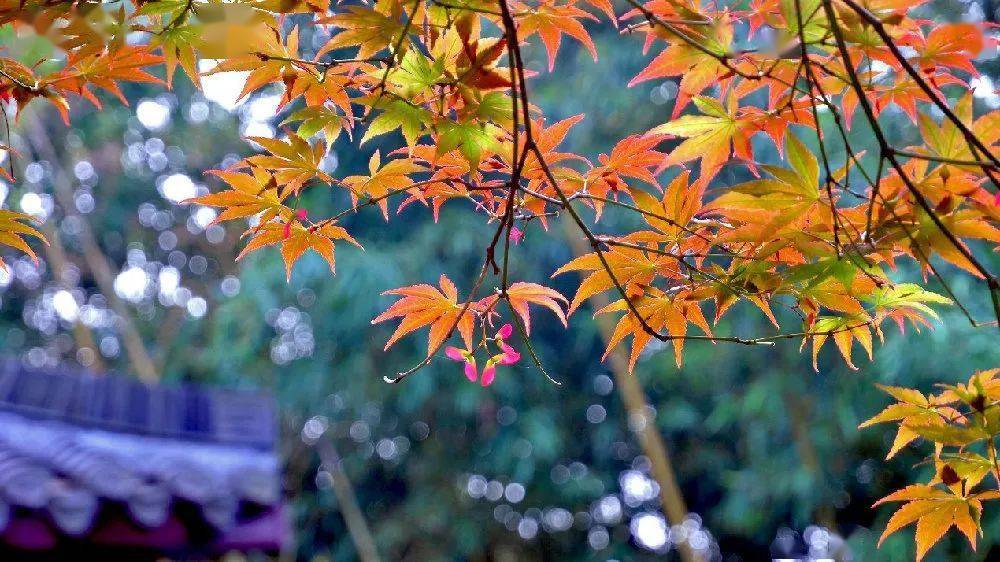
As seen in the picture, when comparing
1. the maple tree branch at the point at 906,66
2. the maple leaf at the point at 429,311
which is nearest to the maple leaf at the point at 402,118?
the maple leaf at the point at 429,311

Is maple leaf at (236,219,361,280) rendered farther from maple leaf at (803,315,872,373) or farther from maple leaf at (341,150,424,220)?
maple leaf at (803,315,872,373)

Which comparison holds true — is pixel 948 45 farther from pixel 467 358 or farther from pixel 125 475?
pixel 125 475

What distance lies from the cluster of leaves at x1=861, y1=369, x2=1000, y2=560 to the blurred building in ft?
2.84

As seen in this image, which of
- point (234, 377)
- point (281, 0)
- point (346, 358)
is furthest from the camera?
point (234, 377)

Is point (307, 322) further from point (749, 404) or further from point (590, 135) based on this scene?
point (749, 404)

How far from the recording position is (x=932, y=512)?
608 millimetres

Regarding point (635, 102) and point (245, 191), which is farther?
point (635, 102)

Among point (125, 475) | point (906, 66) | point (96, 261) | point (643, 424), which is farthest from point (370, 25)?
point (96, 261)

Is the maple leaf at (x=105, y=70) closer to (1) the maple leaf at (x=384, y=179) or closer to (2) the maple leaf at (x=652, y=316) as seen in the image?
(1) the maple leaf at (x=384, y=179)

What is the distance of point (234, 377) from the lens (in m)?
4.04

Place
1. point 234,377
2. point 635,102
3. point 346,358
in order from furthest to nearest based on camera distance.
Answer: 1. point 234,377
2. point 346,358
3. point 635,102

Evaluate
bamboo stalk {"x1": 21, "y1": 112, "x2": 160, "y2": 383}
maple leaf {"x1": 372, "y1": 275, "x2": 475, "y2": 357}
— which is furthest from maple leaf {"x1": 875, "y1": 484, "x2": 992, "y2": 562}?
bamboo stalk {"x1": 21, "y1": 112, "x2": 160, "y2": 383}

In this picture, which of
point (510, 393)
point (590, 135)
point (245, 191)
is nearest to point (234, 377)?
point (510, 393)

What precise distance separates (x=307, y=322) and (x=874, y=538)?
224 cm
